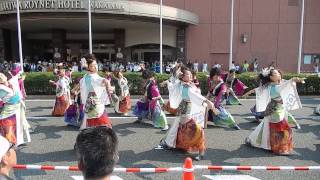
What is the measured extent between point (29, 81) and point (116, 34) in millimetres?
12847

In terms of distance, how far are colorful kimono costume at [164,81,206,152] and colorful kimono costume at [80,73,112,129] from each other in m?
1.17

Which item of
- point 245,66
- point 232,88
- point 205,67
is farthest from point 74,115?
point 245,66

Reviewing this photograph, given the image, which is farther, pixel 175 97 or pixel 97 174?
pixel 175 97

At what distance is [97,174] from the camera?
1948 mm

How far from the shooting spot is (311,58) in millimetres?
27219

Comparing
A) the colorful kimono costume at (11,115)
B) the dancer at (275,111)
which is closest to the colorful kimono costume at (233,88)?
the dancer at (275,111)

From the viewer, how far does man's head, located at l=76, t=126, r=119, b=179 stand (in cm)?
195

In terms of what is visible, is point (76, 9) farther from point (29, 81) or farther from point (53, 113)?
point (53, 113)

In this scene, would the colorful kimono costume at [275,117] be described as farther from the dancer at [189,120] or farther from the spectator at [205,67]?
the spectator at [205,67]

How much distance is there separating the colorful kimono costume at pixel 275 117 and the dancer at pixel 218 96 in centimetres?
118

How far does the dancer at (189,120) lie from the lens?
6137 millimetres

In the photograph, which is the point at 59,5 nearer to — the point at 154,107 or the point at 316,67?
the point at 154,107

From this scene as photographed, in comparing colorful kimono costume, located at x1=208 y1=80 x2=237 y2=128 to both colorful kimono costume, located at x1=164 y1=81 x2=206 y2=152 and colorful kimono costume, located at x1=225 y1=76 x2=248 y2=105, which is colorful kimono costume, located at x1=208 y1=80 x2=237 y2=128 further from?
colorful kimono costume, located at x1=225 y1=76 x2=248 y2=105

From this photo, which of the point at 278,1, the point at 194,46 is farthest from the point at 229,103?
the point at 278,1
